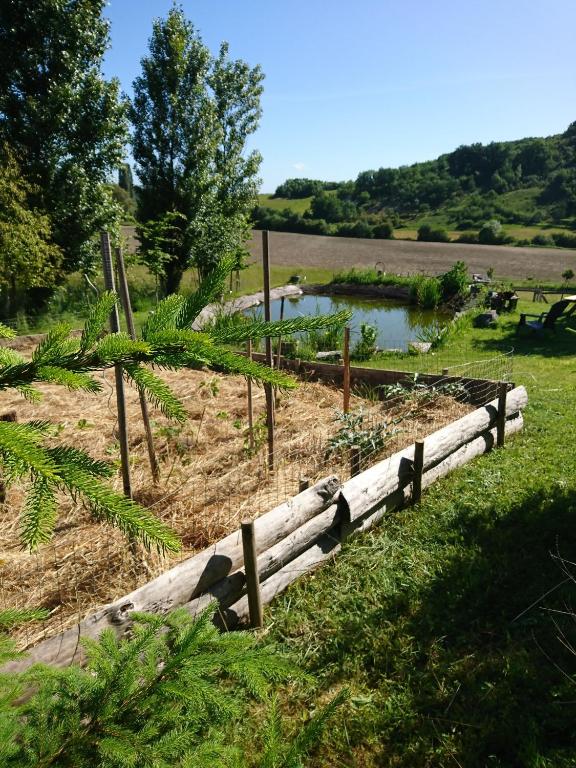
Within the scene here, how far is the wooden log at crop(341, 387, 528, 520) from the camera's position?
419cm

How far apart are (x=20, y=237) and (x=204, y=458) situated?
8631mm

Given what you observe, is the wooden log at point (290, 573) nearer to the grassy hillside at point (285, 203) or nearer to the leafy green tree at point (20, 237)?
the leafy green tree at point (20, 237)

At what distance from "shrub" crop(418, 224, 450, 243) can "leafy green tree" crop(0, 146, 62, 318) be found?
40.6 m

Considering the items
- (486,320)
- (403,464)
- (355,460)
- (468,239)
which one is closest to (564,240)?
(468,239)

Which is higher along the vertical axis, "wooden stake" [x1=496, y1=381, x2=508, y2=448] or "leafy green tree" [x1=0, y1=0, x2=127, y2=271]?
"leafy green tree" [x1=0, y1=0, x2=127, y2=271]

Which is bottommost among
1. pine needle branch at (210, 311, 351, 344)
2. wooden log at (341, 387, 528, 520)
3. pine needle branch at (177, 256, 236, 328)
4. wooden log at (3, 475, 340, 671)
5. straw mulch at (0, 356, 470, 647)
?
straw mulch at (0, 356, 470, 647)

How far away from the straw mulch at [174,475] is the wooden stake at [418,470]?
0.73 meters

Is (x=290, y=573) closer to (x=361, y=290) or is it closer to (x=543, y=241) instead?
(x=361, y=290)

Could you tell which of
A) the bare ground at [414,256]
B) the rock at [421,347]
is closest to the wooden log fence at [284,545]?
the rock at [421,347]

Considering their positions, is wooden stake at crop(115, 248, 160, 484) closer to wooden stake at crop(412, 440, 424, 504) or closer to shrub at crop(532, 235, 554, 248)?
wooden stake at crop(412, 440, 424, 504)

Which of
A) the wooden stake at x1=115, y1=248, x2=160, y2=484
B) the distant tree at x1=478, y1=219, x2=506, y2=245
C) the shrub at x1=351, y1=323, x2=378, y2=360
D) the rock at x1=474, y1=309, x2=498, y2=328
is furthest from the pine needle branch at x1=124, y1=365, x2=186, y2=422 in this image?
the distant tree at x1=478, y1=219, x2=506, y2=245

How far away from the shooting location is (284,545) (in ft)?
12.0

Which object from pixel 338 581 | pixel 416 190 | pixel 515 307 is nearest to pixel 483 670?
pixel 338 581

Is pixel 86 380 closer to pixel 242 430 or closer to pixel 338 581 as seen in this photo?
pixel 338 581
